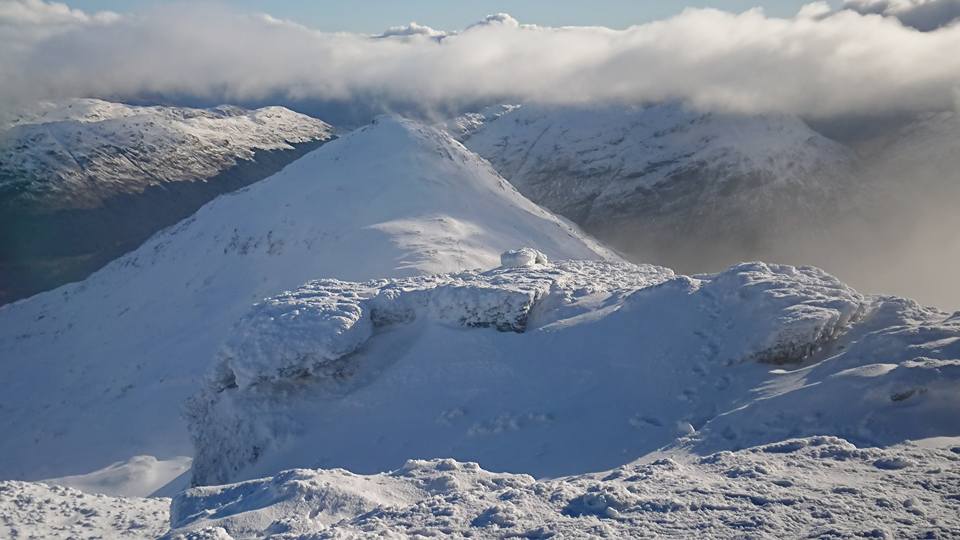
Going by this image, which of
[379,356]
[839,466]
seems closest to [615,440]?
[839,466]

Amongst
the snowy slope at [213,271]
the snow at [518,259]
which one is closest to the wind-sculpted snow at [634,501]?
the snow at [518,259]

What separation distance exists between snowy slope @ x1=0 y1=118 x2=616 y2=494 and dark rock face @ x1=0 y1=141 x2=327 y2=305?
296 ft

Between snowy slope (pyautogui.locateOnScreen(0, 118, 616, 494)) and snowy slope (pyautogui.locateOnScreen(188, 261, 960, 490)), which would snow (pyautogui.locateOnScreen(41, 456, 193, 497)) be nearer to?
snowy slope (pyautogui.locateOnScreen(0, 118, 616, 494))

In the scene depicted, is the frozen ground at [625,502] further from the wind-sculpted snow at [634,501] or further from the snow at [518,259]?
the snow at [518,259]

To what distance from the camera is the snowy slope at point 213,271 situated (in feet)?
103

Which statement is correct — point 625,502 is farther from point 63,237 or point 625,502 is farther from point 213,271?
point 63,237

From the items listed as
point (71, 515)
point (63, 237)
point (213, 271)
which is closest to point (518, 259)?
point (71, 515)

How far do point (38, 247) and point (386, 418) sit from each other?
555 feet

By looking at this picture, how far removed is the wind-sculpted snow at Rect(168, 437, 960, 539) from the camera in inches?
356

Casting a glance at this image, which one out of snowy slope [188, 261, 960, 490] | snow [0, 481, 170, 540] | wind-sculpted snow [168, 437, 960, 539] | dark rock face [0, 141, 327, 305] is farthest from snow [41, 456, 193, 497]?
dark rock face [0, 141, 327, 305]

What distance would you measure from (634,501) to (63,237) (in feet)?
615

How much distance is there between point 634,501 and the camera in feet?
31.8

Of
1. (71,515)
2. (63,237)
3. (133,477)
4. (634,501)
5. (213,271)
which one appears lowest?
(634,501)

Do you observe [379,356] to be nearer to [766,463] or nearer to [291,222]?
[766,463]
